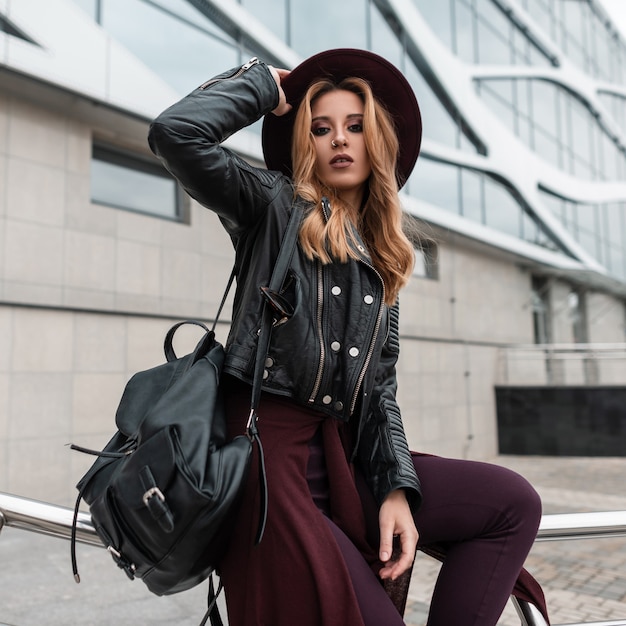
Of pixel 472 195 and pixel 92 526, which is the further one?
pixel 472 195

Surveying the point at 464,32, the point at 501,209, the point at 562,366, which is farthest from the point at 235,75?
the point at 464,32

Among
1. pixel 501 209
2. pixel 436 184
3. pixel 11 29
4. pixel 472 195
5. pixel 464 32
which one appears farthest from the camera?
pixel 501 209

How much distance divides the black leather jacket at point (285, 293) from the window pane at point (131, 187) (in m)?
6.41

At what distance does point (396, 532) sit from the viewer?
133 cm

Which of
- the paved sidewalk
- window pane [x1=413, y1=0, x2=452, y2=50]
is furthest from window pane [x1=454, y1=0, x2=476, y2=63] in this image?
the paved sidewalk

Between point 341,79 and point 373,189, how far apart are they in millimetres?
317

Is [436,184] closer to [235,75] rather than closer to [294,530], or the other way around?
[235,75]

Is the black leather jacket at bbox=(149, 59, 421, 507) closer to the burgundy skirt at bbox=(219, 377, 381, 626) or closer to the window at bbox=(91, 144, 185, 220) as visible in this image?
the burgundy skirt at bbox=(219, 377, 381, 626)

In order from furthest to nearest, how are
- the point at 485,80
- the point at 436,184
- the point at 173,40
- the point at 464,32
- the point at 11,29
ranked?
1. the point at 485,80
2. the point at 464,32
3. the point at 436,184
4. the point at 173,40
5. the point at 11,29

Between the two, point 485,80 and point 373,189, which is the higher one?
point 485,80

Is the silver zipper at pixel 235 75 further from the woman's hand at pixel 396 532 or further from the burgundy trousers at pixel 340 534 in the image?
the woman's hand at pixel 396 532

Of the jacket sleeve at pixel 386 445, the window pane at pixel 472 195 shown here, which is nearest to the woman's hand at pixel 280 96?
the jacket sleeve at pixel 386 445

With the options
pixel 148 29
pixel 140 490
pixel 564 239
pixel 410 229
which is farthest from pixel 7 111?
pixel 564 239

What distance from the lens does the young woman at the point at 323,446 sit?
1.20m
